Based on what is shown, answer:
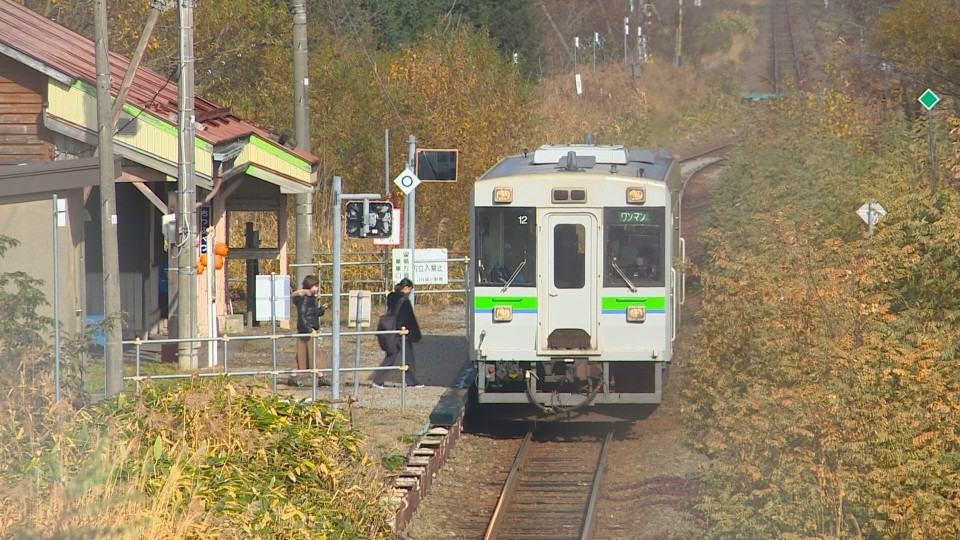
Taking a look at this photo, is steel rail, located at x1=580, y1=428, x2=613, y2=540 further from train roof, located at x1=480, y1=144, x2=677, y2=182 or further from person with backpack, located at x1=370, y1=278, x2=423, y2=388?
train roof, located at x1=480, y1=144, x2=677, y2=182

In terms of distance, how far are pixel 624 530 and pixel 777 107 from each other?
29.5m

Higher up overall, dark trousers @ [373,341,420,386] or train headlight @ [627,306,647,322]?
train headlight @ [627,306,647,322]

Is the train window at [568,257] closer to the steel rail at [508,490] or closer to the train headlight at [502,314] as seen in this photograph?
the train headlight at [502,314]

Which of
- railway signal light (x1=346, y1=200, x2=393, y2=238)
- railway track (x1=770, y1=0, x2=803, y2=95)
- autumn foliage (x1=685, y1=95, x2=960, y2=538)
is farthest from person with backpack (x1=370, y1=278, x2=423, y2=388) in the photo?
railway track (x1=770, y1=0, x2=803, y2=95)

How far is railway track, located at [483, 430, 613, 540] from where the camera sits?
453 inches

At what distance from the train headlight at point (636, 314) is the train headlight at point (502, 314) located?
1270 millimetres

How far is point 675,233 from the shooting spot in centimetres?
1577

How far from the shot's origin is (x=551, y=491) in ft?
42.6

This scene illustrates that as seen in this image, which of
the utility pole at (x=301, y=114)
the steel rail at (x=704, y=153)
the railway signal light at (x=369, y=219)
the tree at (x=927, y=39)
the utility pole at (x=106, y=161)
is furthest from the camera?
the steel rail at (x=704, y=153)

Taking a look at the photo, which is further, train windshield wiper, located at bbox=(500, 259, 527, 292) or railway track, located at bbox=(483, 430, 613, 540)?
train windshield wiper, located at bbox=(500, 259, 527, 292)

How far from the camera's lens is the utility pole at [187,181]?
17.1 metres

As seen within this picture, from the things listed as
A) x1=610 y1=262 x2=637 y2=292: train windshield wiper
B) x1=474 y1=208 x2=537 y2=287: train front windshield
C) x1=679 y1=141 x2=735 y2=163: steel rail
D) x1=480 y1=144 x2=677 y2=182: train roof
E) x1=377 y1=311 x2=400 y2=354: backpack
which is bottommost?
x1=377 y1=311 x2=400 y2=354: backpack

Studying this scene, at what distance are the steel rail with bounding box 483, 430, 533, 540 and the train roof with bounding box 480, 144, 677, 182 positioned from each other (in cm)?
299

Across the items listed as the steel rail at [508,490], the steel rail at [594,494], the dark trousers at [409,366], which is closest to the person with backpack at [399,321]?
the dark trousers at [409,366]
